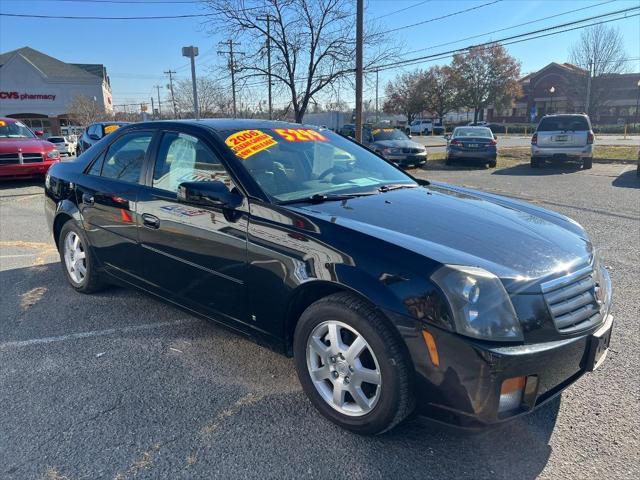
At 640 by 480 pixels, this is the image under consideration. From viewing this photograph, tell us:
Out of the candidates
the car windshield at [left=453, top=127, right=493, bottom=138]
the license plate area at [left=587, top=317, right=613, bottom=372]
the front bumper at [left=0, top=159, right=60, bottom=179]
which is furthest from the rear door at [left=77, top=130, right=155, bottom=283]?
the car windshield at [left=453, top=127, right=493, bottom=138]

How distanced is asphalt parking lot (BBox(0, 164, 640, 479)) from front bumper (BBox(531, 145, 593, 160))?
12310 millimetres

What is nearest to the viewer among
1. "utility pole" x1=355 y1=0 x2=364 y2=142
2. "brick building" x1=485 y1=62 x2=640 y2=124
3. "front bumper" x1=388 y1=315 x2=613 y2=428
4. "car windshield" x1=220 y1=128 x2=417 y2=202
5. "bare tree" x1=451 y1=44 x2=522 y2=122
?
"front bumper" x1=388 y1=315 x2=613 y2=428

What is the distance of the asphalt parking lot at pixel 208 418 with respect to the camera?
2.29 meters

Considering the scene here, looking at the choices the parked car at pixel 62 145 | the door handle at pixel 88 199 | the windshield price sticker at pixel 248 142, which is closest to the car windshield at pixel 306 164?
the windshield price sticker at pixel 248 142

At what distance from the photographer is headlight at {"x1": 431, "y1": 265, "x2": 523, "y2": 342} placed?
208 cm

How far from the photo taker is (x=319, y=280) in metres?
2.48

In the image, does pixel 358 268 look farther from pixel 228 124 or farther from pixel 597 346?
pixel 228 124

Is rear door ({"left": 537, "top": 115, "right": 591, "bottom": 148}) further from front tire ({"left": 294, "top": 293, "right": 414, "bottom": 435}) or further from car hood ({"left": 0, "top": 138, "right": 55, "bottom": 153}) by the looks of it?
front tire ({"left": 294, "top": 293, "right": 414, "bottom": 435})

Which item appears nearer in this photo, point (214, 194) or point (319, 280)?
point (319, 280)

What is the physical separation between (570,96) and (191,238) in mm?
67900

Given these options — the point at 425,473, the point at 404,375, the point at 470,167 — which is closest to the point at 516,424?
the point at 425,473

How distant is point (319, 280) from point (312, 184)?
38.4 inches

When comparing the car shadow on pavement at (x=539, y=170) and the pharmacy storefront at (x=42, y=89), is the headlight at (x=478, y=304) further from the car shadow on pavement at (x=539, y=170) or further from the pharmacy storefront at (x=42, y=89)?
the pharmacy storefront at (x=42, y=89)

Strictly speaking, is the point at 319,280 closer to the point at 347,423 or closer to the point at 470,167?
the point at 347,423
